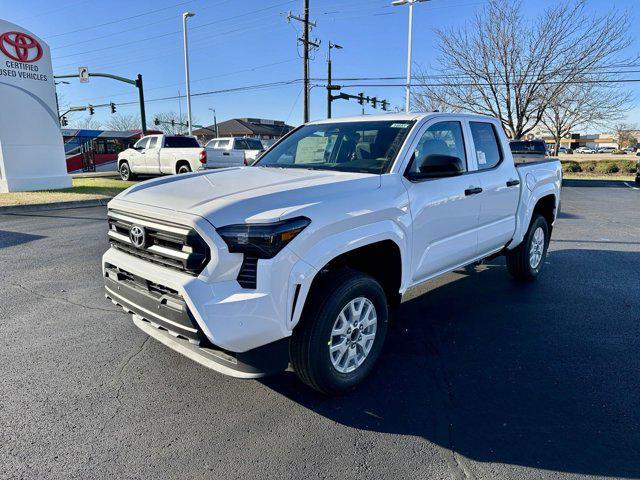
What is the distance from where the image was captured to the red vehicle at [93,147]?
29781 millimetres

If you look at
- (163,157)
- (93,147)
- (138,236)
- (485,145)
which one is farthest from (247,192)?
(93,147)

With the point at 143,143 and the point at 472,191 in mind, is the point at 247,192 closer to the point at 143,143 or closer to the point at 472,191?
the point at 472,191

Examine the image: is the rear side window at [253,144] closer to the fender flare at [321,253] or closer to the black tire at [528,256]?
the black tire at [528,256]

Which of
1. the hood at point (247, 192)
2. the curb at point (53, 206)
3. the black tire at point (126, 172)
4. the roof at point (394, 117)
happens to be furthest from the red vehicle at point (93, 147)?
the hood at point (247, 192)

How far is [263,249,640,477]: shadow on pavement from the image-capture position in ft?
8.64

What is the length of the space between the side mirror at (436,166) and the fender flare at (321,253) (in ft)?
1.89

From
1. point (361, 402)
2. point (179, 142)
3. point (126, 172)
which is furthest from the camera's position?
point (126, 172)

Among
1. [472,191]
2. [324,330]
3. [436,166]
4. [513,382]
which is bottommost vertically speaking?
[513,382]

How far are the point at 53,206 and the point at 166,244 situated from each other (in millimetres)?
11129

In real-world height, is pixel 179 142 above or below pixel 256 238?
above

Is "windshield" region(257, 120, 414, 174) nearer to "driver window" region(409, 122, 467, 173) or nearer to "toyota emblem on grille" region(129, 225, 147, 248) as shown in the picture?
"driver window" region(409, 122, 467, 173)

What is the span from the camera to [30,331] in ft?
13.5

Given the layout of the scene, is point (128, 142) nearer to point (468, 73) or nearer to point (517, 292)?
point (468, 73)

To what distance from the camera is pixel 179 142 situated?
19.3 m
